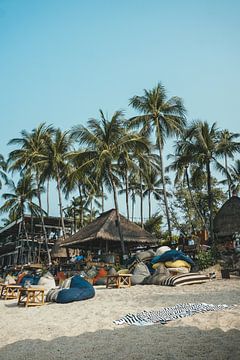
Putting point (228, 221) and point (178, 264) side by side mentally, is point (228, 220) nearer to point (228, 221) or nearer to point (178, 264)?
point (228, 221)

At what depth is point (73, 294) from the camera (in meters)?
9.00

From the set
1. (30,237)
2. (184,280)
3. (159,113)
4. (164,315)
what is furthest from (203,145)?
(30,237)

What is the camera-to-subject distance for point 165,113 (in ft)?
73.3

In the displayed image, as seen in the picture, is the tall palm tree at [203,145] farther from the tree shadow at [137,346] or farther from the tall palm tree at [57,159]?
the tree shadow at [137,346]

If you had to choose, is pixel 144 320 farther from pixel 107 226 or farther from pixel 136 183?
pixel 136 183

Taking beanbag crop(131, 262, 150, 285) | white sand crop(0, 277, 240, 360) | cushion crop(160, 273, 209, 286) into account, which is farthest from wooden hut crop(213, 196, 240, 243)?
white sand crop(0, 277, 240, 360)

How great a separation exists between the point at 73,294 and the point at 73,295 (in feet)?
0.12

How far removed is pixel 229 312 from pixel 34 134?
2551cm

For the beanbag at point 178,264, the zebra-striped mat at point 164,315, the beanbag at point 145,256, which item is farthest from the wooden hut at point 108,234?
the zebra-striped mat at point 164,315

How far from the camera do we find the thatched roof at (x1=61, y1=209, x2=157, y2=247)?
778 inches

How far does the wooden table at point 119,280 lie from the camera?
39.5 ft

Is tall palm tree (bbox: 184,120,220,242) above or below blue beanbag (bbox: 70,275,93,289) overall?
above

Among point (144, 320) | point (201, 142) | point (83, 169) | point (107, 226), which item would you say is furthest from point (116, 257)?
point (144, 320)

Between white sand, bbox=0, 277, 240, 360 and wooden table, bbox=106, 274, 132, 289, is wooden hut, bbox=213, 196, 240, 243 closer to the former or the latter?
wooden table, bbox=106, 274, 132, 289
